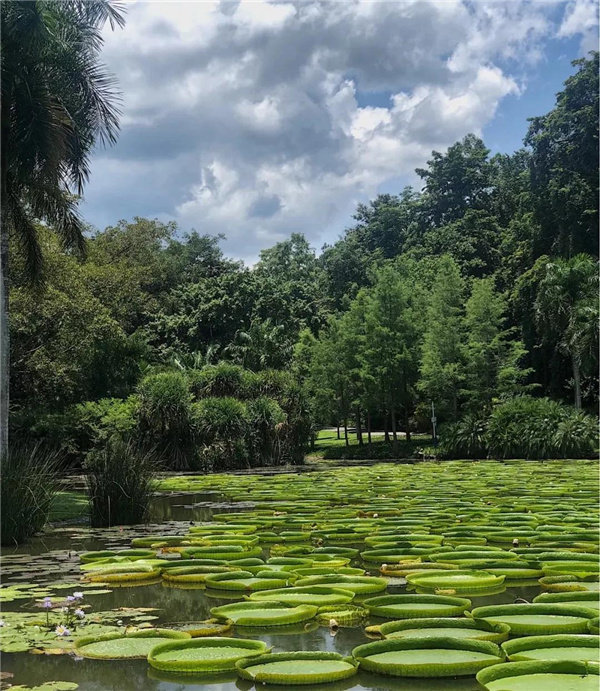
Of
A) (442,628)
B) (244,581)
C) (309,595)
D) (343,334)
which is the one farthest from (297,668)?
(343,334)

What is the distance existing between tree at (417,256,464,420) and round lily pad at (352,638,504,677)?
26251mm

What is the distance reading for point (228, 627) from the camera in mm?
4332

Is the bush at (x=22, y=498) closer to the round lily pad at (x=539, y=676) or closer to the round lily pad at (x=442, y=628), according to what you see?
the round lily pad at (x=442, y=628)

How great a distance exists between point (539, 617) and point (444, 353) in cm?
2667

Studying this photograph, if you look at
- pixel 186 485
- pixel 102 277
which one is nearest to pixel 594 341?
pixel 186 485

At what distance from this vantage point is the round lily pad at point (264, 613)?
4388 millimetres

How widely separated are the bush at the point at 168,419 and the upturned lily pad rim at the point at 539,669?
2185 centimetres

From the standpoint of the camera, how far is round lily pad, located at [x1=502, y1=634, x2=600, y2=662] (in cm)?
353

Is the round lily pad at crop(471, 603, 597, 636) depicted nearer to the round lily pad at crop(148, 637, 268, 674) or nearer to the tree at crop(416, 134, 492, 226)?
the round lily pad at crop(148, 637, 268, 674)

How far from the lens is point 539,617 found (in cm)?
425

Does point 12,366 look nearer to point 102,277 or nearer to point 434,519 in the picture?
point 102,277

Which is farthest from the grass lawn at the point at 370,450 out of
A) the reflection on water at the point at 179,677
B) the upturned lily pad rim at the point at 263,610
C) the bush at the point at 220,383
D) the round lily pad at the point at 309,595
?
the upturned lily pad rim at the point at 263,610

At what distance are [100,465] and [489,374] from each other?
78.1 feet

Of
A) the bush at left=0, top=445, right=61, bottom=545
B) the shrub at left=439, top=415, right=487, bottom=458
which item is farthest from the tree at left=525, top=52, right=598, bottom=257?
the bush at left=0, top=445, right=61, bottom=545
